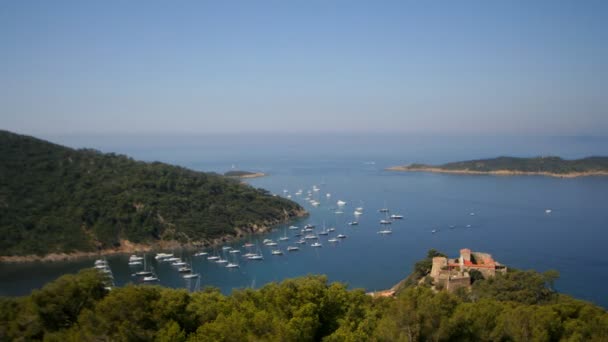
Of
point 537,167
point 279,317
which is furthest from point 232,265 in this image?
point 537,167

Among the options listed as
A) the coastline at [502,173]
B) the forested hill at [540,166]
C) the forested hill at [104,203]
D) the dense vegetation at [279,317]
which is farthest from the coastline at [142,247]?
the forested hill at [540,166]

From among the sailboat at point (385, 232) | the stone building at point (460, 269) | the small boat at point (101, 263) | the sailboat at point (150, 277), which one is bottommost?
the sailboat at point (150, 277)

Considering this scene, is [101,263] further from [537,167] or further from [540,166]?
[540,166]

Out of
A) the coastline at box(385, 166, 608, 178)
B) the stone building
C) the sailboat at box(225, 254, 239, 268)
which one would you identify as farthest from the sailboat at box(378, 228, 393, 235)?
the coastline at box(385, 166, 608, 178)

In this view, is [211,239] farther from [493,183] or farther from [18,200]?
[493,183]

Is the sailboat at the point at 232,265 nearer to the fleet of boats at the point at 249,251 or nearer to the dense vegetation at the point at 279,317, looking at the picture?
the fleet of boats at the point at 249,251

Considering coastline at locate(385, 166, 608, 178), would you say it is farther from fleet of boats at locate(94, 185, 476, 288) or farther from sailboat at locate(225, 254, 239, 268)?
sailboat at locate(225, 254, 239, 268)
